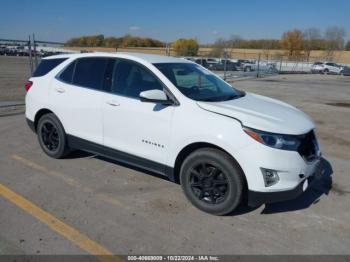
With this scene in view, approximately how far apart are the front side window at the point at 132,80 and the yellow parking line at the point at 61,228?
170 centimetres

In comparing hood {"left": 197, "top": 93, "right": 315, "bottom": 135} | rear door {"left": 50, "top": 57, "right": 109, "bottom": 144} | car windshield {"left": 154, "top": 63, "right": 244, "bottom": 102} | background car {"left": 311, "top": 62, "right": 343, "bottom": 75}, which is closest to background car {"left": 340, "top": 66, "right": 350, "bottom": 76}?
background car {"left": 311, "top": 62, "right": 343, "bottom": 75}

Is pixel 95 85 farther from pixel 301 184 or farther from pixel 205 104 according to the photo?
pixel 301 184

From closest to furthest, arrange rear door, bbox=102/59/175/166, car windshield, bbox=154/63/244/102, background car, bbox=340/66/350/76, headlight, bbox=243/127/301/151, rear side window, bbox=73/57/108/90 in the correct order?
headlight, bbox=243/127/301/151 → rear door, bbox=102/59/175/166 → car windshield, bbox=154/63/244/102 → rear side window, bbox=73/57/108/90 → background car, bbox=340/66/350/76

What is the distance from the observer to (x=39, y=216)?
11.9ft

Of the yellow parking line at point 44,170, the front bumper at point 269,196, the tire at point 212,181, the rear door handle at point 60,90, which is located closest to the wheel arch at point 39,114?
the rear door handle at point 60,90

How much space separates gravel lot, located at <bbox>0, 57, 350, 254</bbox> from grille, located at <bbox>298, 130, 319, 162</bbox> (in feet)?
2.23

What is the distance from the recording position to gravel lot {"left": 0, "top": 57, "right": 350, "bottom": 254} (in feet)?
10.5

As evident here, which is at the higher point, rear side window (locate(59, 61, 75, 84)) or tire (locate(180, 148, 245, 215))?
rear side window (locate(59, 61, 75, 84))

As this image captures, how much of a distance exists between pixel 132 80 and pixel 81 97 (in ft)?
2.86

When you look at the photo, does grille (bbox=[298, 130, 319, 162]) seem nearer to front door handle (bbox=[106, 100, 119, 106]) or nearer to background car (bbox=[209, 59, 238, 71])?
front door handle (bbox=[106, 100, 119, 106])

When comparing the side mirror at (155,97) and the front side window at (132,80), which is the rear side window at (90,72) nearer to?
the front side window at (132,80)

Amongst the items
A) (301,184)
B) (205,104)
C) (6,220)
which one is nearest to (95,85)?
(205,104)

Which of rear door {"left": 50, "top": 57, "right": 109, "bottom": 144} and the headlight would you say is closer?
the headlight

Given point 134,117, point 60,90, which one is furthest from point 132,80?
point 60,90
